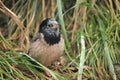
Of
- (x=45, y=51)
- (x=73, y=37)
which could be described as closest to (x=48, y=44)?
(x=45, y=51)

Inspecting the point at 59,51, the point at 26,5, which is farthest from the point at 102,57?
the point at 26,5

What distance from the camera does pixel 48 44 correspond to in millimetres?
3711

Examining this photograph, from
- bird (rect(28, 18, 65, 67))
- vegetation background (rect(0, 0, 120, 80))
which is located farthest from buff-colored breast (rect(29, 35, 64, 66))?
vegetation background (rect(0, 0, 120, 80))

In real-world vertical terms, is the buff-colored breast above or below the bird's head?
below

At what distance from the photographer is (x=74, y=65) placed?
4.12 m

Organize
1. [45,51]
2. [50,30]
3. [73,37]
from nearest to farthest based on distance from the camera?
[45,51] < [50,30] < [73,37]

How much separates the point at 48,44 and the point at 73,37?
2.67 ft

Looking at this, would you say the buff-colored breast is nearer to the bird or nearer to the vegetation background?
the bird

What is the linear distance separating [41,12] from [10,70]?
1240 millimetres

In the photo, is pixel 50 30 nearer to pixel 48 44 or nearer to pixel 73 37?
pixel 48 44

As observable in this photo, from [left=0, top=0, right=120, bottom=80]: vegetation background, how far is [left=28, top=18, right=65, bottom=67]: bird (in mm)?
87

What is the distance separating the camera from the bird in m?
3.70

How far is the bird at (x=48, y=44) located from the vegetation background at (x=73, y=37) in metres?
0.09

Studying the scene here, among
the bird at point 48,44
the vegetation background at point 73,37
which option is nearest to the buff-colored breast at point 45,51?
the bird at point 48,44
